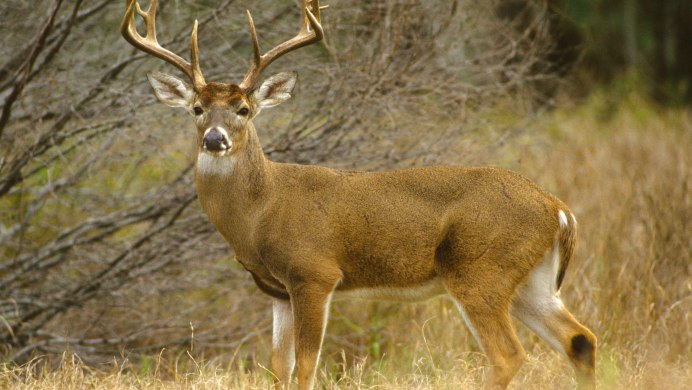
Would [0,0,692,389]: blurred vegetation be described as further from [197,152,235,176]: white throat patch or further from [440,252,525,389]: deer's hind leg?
[197,152,235,176]: white throat patch

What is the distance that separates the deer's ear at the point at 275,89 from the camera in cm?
647

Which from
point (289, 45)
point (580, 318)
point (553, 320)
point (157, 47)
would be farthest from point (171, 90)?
point (580, 318)

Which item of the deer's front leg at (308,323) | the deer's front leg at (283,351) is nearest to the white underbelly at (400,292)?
the deer's front leg at (308,323)

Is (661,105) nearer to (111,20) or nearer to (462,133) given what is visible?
(462,133)

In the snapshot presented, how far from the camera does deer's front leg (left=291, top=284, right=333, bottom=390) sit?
238 inches

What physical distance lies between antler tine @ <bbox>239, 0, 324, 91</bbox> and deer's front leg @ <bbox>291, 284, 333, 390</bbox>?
48.5 inches

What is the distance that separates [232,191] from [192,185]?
185cm

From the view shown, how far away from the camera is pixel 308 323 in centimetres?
606

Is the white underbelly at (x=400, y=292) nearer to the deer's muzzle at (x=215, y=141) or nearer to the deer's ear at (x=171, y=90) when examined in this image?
the deer's muzzle at (x=215, y=141)

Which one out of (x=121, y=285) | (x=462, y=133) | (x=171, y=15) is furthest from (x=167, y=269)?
(x=462, y=133)

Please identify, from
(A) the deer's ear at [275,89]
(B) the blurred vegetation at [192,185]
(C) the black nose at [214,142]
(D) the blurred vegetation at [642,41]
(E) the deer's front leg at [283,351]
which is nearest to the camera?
(C) the black nose at [214,142]

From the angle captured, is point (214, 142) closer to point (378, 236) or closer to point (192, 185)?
point (378, 236)

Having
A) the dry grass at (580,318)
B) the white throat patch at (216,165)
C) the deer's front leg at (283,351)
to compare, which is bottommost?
the dry grass at (580,318)

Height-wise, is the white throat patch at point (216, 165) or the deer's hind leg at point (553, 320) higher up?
the white throat patch at point (216, 165)
